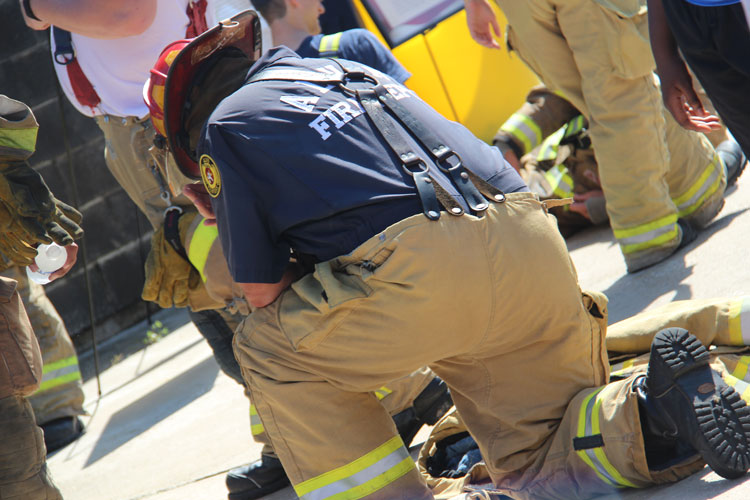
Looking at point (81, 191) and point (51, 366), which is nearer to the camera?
point (51, 366)

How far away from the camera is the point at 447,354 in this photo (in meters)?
2.30

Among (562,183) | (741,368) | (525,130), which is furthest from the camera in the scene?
(525,130)

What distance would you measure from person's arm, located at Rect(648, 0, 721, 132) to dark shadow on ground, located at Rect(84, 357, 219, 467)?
9.06ft

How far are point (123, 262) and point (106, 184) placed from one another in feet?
1.84

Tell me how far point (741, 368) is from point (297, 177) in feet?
4.43

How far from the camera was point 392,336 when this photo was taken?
224cm

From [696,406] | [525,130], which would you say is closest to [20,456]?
[696,406]

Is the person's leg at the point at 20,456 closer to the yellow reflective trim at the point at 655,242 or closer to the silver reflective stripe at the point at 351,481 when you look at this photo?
the silver reflective stripe at the point at 351,481

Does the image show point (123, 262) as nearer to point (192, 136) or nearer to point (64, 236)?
point (64, 236)

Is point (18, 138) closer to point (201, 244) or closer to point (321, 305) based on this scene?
point (201, 244)

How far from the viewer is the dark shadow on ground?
4297mm

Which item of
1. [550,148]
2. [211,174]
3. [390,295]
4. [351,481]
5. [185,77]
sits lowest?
[550,148]

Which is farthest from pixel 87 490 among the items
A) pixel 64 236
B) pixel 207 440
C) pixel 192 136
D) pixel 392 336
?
pixel 392 336

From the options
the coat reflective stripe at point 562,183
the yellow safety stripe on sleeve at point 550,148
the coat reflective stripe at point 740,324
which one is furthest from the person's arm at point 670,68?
the yellow safety stripe on sleeve at point 550,148
